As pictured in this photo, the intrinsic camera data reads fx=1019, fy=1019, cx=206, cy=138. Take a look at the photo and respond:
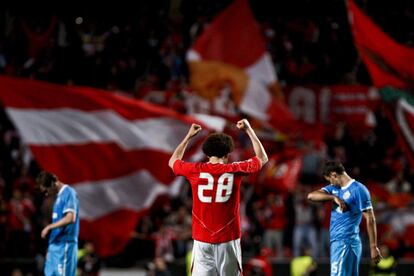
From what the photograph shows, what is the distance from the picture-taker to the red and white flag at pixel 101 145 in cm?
1559

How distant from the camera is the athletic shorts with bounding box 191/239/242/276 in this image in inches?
345

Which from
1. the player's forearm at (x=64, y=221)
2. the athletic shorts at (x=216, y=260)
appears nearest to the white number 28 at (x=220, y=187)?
the athletic shorts at (x=216, y=260)

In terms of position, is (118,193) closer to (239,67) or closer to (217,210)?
(239,67)

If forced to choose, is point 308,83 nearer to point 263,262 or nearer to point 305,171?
point 305,171

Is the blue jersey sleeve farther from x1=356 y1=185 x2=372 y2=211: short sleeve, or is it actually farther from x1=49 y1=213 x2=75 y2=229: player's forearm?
x1=356 y1=185 x2=372 y2=211: short sleeve

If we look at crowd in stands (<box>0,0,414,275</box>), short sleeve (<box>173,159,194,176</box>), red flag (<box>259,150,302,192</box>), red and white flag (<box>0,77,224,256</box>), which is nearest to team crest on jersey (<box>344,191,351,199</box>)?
short sleeve (<box>173,159,194,176</box>)

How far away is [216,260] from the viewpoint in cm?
880

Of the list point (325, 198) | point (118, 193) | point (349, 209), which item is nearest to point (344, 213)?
point (349, 209)

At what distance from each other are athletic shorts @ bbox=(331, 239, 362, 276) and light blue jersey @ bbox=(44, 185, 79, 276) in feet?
9.92

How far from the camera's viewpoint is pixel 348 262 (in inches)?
419

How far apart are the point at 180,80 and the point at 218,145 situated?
14739 millimetres

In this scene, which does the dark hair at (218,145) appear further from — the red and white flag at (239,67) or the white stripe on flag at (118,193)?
the red and white flag at (239,67)

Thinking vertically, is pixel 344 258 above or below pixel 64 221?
below

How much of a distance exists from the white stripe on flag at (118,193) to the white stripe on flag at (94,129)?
22.1 inches
